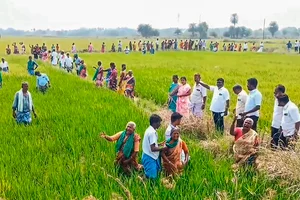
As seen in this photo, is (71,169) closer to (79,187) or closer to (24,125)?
(79,187)

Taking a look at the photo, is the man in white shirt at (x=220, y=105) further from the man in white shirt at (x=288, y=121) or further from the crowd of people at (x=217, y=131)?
the man in white shirt at (x=288, y=121)

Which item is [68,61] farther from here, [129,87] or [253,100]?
[253,100]

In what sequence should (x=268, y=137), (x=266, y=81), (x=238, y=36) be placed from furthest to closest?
1. (x=238, y=36)
2. (x=266, y=81)
3. (x=268, y=137)

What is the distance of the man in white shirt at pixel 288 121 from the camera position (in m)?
5.92

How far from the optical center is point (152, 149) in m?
5.33

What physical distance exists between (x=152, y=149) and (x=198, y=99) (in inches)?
145

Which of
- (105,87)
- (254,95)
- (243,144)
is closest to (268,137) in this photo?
(254,95)

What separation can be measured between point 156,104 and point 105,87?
3.07m

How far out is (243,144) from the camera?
18.7 feet

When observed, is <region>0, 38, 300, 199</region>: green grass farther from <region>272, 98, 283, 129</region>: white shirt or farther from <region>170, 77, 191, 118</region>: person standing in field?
<region>272, 98, 283, 129</region>: white shirt

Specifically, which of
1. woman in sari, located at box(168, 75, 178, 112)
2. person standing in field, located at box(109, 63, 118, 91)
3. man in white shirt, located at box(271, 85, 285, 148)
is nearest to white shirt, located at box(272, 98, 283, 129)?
man in white shirt, located at box(271, 85, 285, 148)

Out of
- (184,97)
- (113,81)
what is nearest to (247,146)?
(184,97)

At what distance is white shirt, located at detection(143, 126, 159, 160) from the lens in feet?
17.4

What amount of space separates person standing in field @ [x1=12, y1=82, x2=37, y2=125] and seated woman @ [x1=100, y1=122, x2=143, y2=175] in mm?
3408
